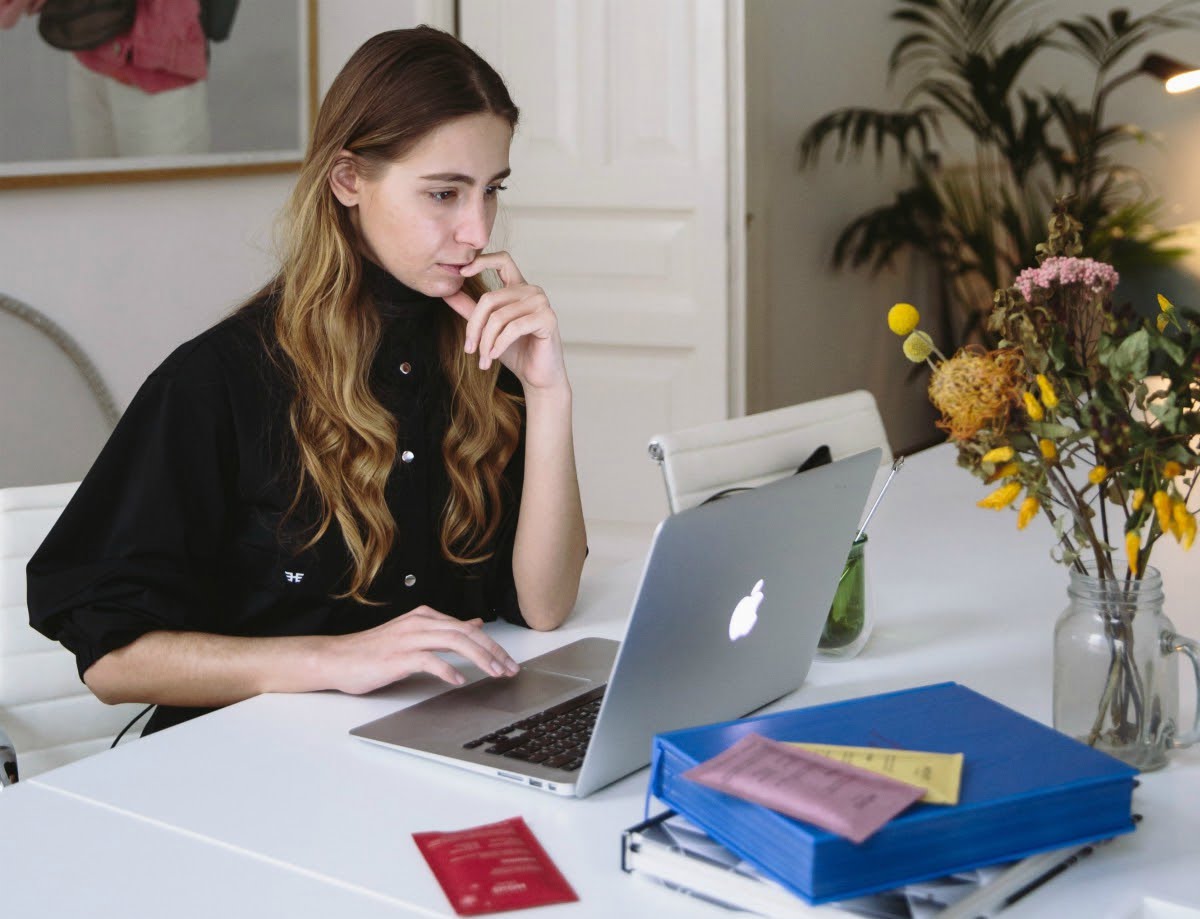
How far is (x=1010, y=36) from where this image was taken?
548 centimetres

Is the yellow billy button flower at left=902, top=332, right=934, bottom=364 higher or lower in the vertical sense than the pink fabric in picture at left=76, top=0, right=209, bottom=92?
lower

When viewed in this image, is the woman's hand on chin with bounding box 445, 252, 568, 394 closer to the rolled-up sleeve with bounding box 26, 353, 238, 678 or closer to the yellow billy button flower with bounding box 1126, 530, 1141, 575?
the rolled-up sleeve with bounding box 26, 353, 238, 678

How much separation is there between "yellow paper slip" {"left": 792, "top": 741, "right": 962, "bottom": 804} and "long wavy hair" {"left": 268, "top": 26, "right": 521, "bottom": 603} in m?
0.76

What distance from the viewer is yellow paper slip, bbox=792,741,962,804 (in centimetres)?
95

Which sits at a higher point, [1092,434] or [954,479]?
[1092,434]

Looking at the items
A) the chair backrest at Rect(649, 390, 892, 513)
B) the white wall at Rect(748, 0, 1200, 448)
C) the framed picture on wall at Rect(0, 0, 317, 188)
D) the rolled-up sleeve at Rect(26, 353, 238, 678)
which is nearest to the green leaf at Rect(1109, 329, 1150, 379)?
the chair backrest at Rect(649, 390, 892, 513)

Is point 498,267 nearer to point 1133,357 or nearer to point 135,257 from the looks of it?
point 1133,357

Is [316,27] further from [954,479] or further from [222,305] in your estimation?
[954,479]

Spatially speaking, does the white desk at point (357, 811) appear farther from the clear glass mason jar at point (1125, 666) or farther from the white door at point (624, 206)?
the white door at point (624, 206)

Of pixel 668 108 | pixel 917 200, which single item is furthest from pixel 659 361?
pixel 917 200

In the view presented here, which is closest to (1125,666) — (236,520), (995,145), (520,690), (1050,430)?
(1050,430)

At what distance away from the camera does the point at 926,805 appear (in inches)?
36.9

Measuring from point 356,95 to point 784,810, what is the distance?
1046mm

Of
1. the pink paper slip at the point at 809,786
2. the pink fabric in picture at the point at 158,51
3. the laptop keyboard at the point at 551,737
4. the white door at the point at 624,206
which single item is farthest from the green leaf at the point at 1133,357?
the white door at the point at 624,206
